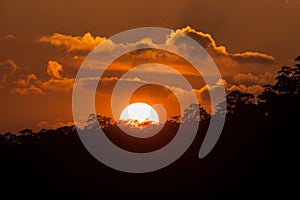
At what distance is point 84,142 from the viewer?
110750 millimetres

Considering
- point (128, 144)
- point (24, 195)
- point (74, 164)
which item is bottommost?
point (24, 195)

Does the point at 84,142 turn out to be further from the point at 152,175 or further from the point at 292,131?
the point at 292,131

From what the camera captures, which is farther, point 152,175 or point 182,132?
point 182,132

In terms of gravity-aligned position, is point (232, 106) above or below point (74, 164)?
above

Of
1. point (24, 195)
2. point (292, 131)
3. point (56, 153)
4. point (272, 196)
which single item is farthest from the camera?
point (56, 153)

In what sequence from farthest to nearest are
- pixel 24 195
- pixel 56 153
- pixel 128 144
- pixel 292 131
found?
pixel 128 144
pixel 56 153
pixel 24 195
pixel 292 131

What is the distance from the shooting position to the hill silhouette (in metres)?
73.8

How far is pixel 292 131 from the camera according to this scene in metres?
75.3

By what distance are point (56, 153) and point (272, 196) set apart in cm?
4280

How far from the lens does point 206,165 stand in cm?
8275

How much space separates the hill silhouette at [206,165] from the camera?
73.8 metres

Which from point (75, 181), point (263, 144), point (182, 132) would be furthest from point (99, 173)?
point (263, 144)

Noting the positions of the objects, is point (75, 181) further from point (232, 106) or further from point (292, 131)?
point (292, 131)

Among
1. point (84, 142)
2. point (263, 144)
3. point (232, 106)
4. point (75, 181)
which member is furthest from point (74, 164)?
point (263, 144)
